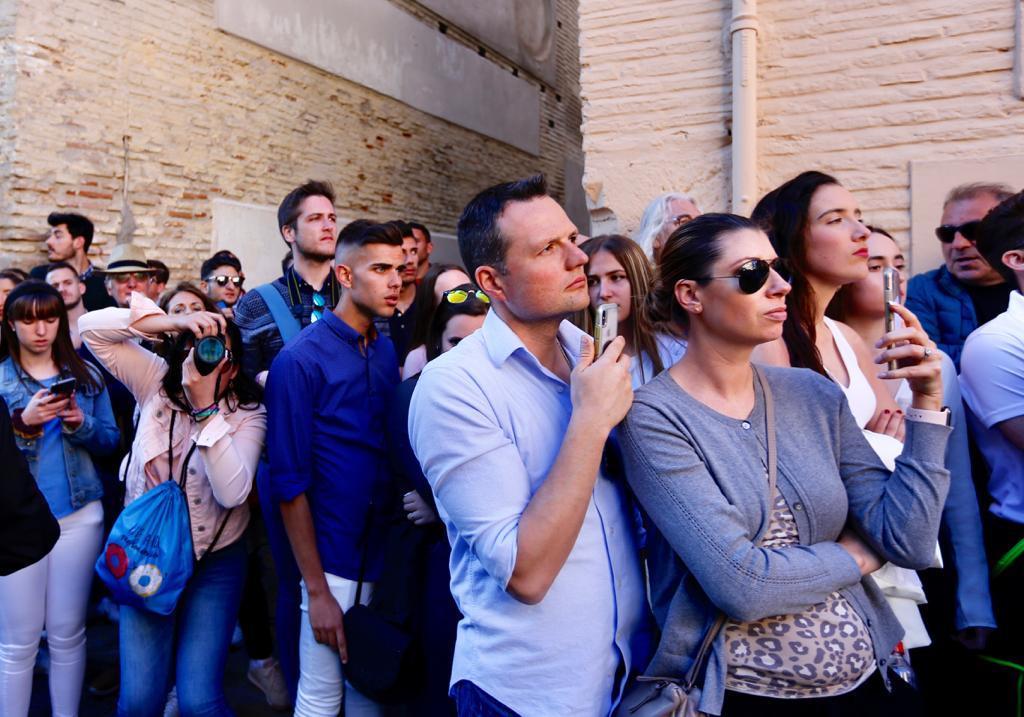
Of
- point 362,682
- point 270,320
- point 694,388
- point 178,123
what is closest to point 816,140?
point 270,320

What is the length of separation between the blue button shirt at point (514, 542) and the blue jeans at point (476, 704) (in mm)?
23

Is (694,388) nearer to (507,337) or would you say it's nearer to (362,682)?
(507,337)

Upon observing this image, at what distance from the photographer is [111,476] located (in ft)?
15.4

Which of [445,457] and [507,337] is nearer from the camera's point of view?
[445,457]

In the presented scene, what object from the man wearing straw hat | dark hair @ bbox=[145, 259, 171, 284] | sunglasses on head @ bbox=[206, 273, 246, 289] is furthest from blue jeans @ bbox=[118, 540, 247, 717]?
dark hair @ bbox=[145, 259, 171, 284]

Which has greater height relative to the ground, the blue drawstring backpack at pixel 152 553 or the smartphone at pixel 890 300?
the smartphone at pixel 890 300

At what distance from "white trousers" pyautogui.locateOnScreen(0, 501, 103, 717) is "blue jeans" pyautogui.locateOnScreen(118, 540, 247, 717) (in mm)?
681

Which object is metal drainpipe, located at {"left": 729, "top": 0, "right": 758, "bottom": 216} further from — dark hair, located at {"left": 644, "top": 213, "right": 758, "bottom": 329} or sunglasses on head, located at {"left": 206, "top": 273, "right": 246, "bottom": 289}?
sunglasses on head, located at {"left": 206, "top": 273, "right": 246, "bottom": 289}

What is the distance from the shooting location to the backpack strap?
13.4 ft

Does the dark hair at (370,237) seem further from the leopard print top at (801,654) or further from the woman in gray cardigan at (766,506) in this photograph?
the leopard print top at (801,654)

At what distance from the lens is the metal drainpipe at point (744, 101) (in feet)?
18.5

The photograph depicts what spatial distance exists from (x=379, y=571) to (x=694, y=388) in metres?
1.58

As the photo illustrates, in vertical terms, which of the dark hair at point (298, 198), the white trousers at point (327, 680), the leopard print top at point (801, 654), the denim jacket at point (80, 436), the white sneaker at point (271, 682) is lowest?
the white sneaker at point (271, 682)

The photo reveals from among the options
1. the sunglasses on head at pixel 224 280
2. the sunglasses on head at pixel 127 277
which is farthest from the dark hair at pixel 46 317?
the sunglasses on head at pixel 127 277
